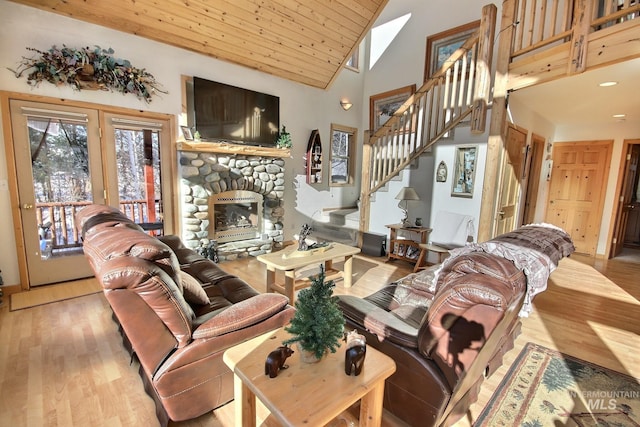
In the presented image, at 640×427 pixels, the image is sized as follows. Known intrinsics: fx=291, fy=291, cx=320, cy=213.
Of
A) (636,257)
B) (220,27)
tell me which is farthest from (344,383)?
(636,257)

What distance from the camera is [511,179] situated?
4.16 m

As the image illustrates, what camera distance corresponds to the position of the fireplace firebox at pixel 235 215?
456cm

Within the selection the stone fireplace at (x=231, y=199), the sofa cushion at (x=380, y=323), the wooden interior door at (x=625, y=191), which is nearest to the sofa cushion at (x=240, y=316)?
the sofa cushion at (x=380, y=323)

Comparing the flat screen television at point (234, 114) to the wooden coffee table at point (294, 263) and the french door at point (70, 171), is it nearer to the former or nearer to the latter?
the french door at point (70, 171)

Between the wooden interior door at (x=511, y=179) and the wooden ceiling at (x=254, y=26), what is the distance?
8.95 feet

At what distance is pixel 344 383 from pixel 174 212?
3700mm

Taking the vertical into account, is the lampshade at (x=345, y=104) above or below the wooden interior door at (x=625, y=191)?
above

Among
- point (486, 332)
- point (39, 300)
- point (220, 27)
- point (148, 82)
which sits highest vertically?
point (220, 27)

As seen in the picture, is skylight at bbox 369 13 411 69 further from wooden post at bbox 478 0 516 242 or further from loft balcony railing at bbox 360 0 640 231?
wooden post at bbox 478 0 516 242

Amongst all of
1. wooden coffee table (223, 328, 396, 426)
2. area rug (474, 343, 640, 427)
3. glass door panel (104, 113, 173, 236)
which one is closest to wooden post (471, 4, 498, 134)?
area rug (474, 343, 640, 427)

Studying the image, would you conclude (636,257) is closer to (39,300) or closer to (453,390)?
→ (453,390)

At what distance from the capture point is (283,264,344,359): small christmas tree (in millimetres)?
1190

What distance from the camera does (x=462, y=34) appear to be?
15.8 feet

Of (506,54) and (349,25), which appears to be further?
(349,25)
